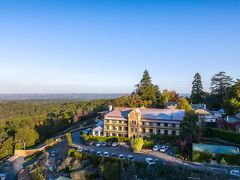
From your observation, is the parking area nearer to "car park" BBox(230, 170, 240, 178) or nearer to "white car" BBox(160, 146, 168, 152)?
"white car" BBox(160, 146, 168, 152)

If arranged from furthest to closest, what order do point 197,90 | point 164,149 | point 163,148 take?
1. point 197,90
2. point 163,148
3. point 164,149

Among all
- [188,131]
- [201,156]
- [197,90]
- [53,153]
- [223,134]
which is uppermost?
[197,90]

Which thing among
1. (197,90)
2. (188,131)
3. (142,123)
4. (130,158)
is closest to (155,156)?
(130,158)

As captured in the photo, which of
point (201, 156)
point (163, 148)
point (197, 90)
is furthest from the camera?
point (197, 90)

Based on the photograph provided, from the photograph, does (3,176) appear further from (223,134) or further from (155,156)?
(223,134)

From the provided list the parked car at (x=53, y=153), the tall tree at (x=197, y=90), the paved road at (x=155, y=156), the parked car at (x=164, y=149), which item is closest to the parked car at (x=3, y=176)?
the parked car at (x=53, y=153)

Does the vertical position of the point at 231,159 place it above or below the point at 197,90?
below

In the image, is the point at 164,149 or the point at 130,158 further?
the point at 164,149

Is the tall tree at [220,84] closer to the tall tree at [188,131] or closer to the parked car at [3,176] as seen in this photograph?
the tall tree at [188,131]
